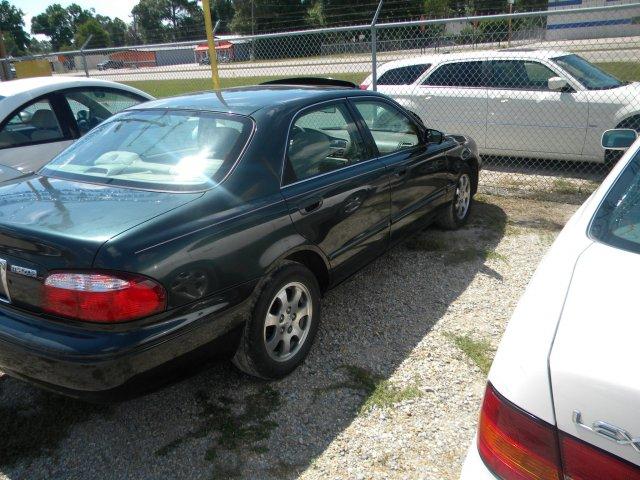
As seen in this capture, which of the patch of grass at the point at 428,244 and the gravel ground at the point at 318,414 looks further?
the patch of grass at the point at 428,244

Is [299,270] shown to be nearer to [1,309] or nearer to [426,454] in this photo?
A: [426,454]

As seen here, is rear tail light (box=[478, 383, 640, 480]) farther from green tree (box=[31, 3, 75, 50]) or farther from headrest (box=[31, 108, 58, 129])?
green tree (box=[31, 3, 75, 50])

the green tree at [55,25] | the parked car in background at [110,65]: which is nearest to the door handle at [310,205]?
the parked car in background at [110,65]

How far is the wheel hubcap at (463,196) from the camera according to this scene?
17.3 ft

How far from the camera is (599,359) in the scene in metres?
1.27

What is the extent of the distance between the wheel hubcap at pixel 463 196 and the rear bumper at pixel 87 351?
3.50 m

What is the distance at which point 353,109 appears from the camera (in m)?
3.80

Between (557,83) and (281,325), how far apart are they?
5435 millimetres

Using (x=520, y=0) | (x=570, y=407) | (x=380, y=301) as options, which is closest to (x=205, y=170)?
(x=380, y=301)

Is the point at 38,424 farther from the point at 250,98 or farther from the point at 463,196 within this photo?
the point at 463,196

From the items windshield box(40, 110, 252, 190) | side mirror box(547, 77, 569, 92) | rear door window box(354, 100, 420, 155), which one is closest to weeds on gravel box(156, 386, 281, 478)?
windshield box(40, 110, 252, 190)

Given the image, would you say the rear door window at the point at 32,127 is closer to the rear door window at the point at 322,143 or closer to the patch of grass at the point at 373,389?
the rear door window at the point at 322,143

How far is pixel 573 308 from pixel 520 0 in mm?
36243

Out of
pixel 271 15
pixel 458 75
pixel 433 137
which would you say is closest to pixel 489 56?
pixel 458 75
